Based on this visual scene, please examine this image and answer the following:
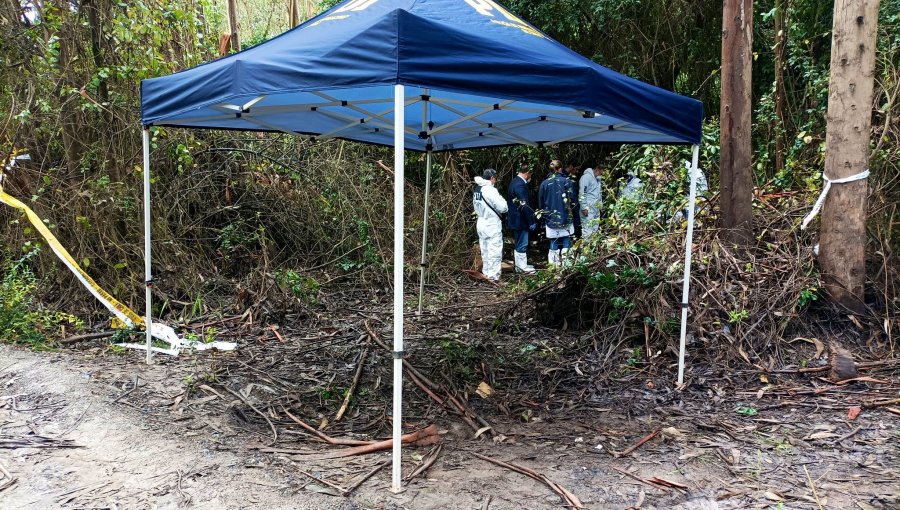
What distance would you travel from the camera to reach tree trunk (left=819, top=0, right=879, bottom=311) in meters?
5.05

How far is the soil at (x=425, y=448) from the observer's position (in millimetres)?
3051

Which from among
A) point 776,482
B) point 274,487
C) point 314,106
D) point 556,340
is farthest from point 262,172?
point 776,482

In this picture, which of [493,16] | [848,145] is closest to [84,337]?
[493,16]

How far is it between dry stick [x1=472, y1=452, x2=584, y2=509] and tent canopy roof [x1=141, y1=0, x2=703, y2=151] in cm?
202

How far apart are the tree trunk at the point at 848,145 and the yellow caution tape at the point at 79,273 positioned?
6.70 metres

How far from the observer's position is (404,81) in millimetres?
2826

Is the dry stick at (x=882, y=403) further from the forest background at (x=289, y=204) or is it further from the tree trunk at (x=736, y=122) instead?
the tree trunk at (x=736, y=122)

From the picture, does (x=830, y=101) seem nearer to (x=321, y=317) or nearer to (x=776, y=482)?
(x=776, y=482)

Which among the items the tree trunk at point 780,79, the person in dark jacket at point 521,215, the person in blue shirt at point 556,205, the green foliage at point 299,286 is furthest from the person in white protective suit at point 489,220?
the tree trunk at point 780,79

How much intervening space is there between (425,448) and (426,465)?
29cm

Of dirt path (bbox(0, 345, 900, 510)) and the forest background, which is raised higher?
the forest background

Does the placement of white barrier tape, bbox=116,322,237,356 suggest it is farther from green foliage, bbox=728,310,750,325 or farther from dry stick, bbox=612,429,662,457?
green foliage, bbox=728,310,750,325

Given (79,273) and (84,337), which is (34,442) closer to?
(84,337)

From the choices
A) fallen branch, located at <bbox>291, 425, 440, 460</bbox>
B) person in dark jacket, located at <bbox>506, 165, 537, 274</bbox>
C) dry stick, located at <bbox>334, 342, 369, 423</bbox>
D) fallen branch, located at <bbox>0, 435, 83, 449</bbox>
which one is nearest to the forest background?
person in dark jacket, located at <bbox>506, 165, 537, 274</bbox>
